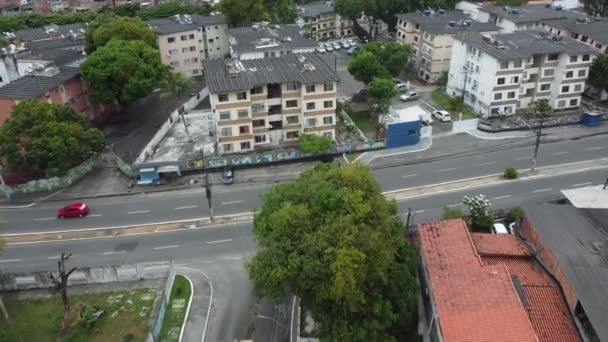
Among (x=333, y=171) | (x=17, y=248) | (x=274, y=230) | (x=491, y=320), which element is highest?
(x=333, y=171)

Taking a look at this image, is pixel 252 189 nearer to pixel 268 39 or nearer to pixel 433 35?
pixel 268 39

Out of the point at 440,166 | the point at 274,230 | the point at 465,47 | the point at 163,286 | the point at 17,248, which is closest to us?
the point at 274,230

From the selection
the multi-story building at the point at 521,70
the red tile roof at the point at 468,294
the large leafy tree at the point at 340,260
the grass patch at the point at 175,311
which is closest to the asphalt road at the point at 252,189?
the multi-story building at the point at 521,70

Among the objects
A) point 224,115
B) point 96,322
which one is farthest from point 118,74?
point 96,322

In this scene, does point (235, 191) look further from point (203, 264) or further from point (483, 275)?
point (483, 275)

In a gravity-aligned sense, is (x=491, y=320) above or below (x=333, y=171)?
below

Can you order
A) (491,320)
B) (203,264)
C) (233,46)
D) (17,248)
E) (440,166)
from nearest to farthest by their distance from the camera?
(491,320) < (203,264) < (17,248) < (440,166) < (233,46)

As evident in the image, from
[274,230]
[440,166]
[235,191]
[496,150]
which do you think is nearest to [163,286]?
[274,230]
